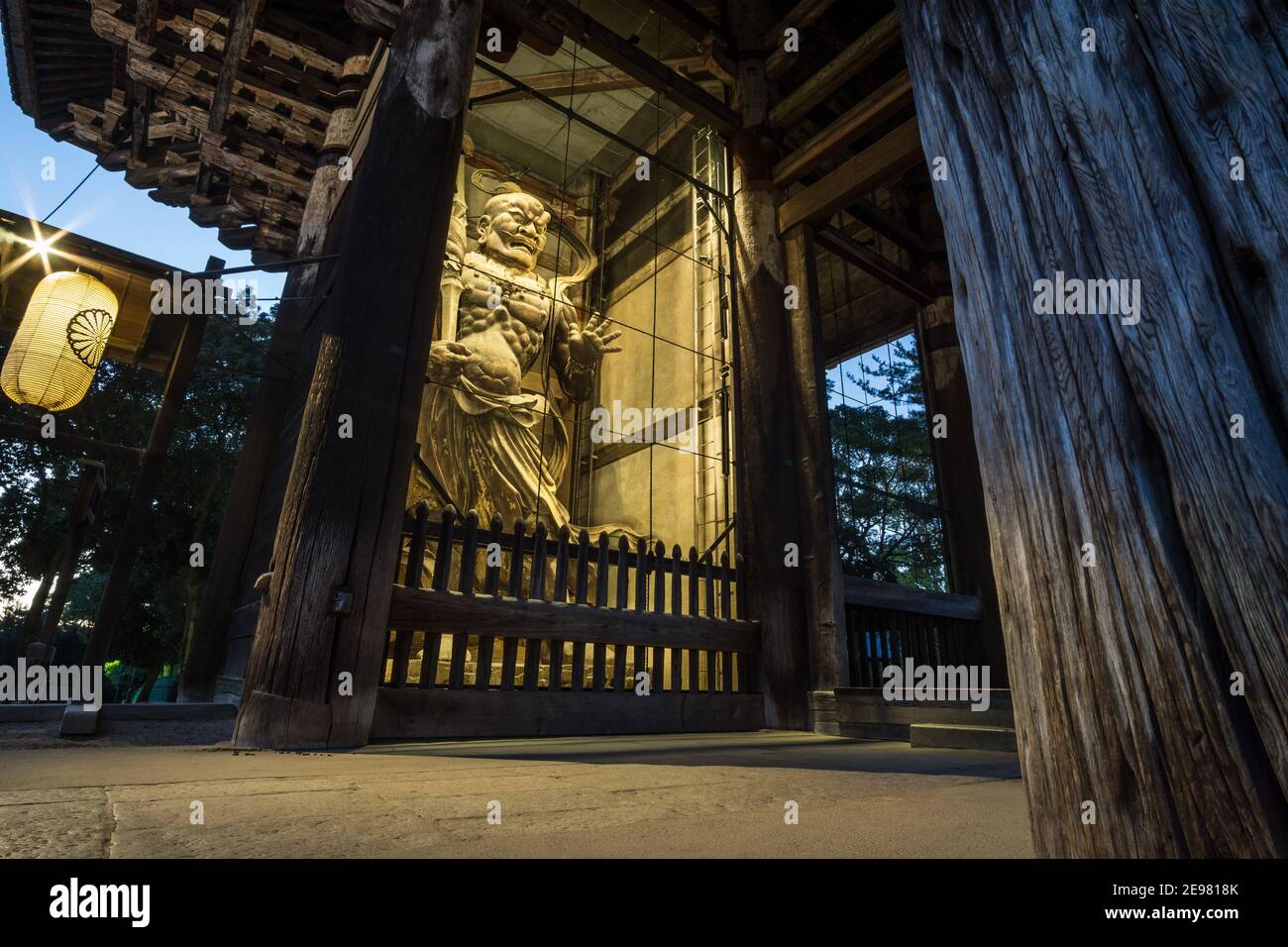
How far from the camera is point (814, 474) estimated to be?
4.55 metres

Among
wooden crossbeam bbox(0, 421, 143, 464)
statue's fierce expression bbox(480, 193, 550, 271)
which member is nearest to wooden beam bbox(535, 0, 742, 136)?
statue's fierce expression bbox(480, 193, 550, 271)

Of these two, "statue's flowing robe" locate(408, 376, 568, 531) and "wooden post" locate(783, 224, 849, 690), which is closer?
"wooden post" locate(783, 224, 849, 690)

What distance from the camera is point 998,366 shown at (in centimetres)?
85

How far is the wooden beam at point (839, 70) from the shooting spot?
14.9ft

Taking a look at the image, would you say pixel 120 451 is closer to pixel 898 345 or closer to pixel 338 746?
pixel 338 746

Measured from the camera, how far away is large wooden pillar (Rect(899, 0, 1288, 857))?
0.59 meters

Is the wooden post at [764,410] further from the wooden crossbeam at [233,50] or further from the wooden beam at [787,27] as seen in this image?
the wooden crossbeam at [233,50]

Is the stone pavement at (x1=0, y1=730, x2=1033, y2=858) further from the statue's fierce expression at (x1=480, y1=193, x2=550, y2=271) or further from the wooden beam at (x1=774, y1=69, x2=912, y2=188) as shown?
the statue's fierce expression at (x1=480, y1=193, x2=550, y2=271)

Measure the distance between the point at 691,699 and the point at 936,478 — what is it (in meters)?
3.51

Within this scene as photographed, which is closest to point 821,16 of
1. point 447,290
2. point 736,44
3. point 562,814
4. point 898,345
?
point 736,44

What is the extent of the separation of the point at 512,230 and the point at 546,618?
3.95m

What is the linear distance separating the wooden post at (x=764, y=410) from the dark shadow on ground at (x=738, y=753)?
0.80 meters

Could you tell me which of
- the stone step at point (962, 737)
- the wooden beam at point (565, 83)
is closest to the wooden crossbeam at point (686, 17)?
the wooden beam at point (565, 83)

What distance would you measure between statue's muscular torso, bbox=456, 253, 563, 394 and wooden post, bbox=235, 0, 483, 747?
229 centimetres
